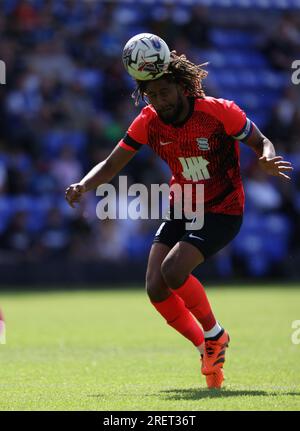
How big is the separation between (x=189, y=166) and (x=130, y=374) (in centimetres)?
178

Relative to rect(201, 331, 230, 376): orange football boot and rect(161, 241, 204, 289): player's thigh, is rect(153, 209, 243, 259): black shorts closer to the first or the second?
rect(161, 241, 204, 289): player's thigh

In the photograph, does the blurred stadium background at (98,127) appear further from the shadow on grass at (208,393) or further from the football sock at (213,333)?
the shadow on grass at (208,393)

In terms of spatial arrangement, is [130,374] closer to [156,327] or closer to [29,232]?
[156,327]

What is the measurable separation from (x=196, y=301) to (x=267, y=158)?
1216 mm

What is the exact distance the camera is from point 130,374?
7762 millimetres

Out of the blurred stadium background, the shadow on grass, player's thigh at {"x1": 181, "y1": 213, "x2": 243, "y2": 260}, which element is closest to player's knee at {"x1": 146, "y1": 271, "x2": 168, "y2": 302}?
player's thigh at {"x1": 181, "y1": 213, "x2": 243, "y2": 260}

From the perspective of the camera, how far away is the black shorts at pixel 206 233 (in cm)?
707

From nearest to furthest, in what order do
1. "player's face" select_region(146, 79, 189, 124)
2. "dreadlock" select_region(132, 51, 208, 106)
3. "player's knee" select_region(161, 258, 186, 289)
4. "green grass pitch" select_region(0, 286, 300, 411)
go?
1. "green grass pitch" select_region(0, 286, 300, 411)
2. "player's knee" select_region(161, 258, 186, 289)
3. "player's face" select_region(146, 79, 189, 124)
4. "dreadlock" select_region(132, 51, 208, 106)

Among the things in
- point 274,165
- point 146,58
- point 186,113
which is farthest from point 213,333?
point 146,58

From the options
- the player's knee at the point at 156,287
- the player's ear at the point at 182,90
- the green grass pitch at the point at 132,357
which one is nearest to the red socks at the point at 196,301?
the player's knee at the point at 156,287

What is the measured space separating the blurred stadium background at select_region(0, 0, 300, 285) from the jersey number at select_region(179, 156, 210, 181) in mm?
9565

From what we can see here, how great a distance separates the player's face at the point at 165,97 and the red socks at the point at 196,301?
4.07ft

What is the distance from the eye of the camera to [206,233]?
711cm

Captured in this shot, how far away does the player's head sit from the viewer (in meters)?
7.00
